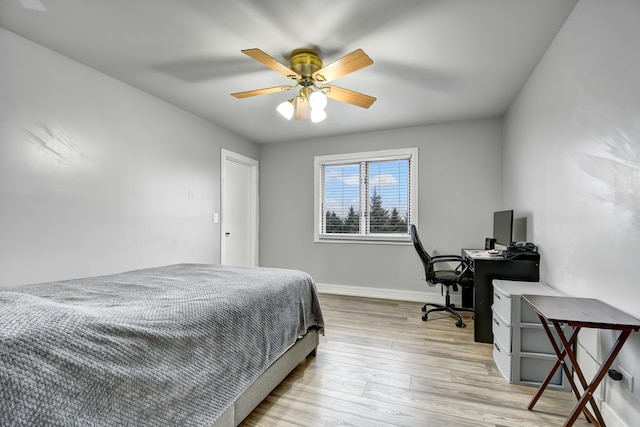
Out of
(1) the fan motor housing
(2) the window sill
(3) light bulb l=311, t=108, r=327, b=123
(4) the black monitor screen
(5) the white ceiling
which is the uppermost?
(5) the white ceiling

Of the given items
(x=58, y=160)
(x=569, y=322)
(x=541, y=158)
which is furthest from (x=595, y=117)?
(x=58, y=160)

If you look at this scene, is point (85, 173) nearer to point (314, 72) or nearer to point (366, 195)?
point (314, 72)

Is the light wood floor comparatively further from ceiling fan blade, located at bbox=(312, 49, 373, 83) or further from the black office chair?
ceiling fan blade, located at bbox=(312, 49, 373, 83)

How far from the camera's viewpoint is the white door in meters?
4.29

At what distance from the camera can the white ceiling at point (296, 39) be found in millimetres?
1867

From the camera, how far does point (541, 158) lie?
2.52 m

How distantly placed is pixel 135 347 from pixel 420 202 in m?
3.78

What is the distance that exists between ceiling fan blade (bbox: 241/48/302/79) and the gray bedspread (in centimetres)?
151

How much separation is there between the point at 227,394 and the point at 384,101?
306 cm

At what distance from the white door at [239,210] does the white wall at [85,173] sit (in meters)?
0.61

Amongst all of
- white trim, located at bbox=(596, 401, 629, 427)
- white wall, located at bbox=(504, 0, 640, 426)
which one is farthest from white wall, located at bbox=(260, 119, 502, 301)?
white trim, located at bbox=(596, 401, 629, 427)

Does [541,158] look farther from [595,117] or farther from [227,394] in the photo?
[227,394]

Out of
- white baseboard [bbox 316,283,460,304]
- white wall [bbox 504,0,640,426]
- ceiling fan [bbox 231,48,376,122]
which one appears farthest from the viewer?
white baseboard [bbox 316,283,460,304]

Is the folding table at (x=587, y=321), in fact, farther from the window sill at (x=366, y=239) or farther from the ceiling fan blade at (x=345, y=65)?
the window sill at (x=366, y=239)
